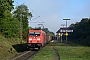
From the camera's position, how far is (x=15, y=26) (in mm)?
60875

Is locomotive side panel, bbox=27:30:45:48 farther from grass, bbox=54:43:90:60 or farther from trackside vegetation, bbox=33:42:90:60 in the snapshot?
grass, bbox=54:43:90:60

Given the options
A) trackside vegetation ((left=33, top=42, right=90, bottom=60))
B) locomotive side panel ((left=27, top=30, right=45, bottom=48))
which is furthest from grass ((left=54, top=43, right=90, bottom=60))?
locomotive side panel ((left=27, top=30, right=45, bottom=48))

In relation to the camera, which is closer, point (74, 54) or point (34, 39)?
point (74, 54)

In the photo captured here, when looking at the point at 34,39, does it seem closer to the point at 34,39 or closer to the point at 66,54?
the point at 34,39

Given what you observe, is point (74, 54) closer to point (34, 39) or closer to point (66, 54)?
point (66, 54)

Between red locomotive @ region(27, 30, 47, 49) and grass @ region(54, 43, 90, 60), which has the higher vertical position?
red locomotive @ region(27, 30, 47, 49)

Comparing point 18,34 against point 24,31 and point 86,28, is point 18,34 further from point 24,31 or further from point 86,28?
point 86,28

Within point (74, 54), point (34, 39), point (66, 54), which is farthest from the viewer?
point (34, 39)

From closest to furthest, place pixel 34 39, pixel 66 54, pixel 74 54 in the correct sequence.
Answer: pixel 66 54
pixel 74 54
pixel 34 39

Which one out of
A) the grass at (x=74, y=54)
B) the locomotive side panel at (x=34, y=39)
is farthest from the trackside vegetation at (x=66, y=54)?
the locomotive side panel at (x=34, y=39)

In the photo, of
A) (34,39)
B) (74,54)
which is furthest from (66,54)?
(34,39)

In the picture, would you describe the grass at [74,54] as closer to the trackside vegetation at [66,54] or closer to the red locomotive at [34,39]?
the trackside vegetation at [66,54]

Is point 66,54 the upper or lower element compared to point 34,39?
lower

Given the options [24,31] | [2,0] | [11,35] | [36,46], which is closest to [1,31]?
[11,35]
